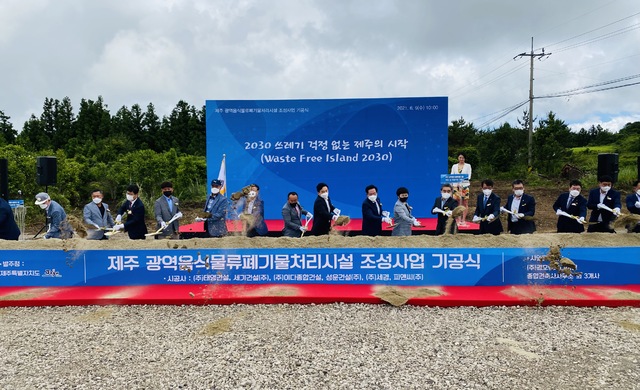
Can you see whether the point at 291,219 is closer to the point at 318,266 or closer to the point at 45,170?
the point at 318,266

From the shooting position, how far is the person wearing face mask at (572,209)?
7.04 metres

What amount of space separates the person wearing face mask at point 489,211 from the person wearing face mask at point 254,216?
139 inches

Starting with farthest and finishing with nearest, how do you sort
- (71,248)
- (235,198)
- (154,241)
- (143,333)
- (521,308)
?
(235,198) < (154,241) < (71,248) < (521,308) < (143,333)

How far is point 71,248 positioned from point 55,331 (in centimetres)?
147

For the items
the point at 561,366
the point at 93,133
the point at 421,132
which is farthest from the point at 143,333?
the point at 93,133

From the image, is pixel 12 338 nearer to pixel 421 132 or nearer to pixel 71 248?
Answer: pixel 71 248

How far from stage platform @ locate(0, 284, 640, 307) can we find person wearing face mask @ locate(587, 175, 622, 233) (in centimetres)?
195

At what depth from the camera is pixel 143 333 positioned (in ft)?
14.9

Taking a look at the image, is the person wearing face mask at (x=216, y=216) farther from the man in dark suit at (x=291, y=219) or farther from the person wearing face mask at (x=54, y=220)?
the person wearing face mask at (x=54, y=220)

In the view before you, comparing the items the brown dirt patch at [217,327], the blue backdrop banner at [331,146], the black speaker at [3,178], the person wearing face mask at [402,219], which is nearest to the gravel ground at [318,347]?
the brown dirt patch at [217,327]

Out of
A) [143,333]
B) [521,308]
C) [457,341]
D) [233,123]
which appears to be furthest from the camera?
[233,123]

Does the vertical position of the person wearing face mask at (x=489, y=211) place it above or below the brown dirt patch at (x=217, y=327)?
above

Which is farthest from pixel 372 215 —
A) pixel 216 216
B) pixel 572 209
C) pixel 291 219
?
pixel 572 209

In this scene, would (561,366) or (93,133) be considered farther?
(93,133)
